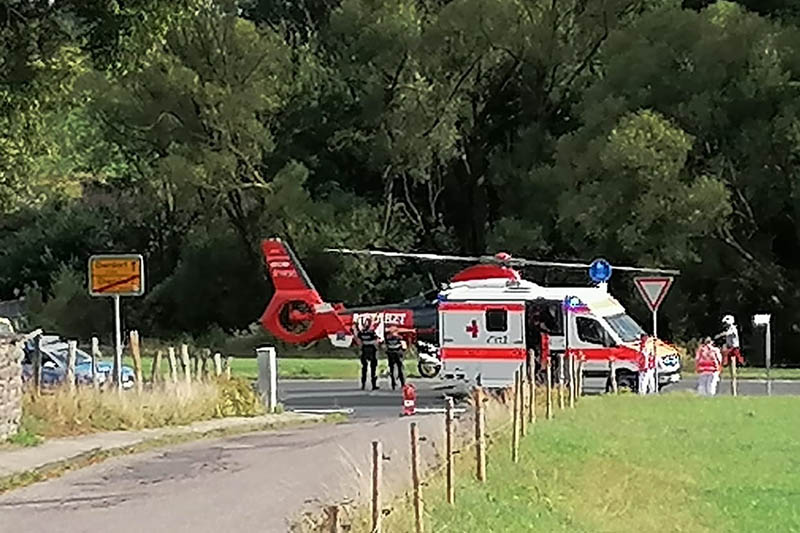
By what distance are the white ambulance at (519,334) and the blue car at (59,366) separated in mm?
7521

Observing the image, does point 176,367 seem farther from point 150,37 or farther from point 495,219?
point 495,219

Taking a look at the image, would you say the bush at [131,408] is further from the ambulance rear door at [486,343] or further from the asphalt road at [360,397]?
the ambulance rear door at [486,343]

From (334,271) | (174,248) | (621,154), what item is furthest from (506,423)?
(174,248)

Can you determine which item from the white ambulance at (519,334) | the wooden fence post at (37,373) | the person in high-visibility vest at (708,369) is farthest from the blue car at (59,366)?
the person in high-visibility vest at (708,369)

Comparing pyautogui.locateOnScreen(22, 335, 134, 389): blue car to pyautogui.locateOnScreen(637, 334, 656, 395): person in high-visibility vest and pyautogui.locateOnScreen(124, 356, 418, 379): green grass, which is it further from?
pyautogui.locateOnScreen(637, 334, 656, 395): person in high-visibility vest

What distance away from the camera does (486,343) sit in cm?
3681

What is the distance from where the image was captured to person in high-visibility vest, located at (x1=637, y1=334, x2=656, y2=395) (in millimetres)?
36438

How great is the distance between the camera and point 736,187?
51656 mm

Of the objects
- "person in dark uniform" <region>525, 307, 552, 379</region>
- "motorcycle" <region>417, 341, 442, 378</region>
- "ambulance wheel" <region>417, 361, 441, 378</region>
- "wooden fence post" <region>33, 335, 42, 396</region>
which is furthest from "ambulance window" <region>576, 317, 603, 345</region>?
"wooden fence post" <region>33, 335, 42, 396</region>

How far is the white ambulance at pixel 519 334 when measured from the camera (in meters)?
36.8

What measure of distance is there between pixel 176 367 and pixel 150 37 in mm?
9800

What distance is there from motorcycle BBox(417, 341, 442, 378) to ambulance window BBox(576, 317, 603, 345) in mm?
6184

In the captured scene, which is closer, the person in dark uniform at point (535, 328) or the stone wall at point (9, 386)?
→ the stone wall at point (9, 386)

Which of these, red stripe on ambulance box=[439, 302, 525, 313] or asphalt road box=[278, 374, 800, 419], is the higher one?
red stripe on ambulance box=[439, 302, 525, 313]
